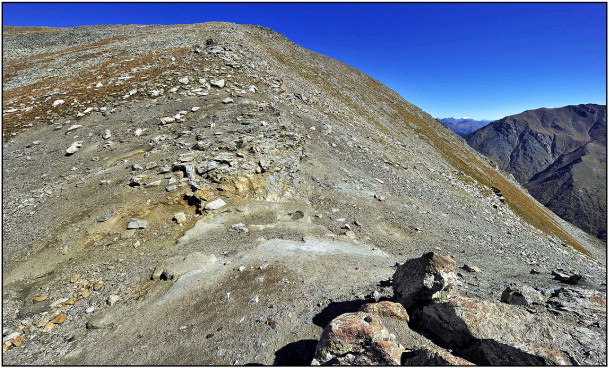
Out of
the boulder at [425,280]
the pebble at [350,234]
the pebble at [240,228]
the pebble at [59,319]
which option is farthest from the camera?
the pebble at [350,234]

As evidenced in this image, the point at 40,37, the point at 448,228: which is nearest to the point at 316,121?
the point at 448,228

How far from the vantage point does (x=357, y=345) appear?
5.95 metres

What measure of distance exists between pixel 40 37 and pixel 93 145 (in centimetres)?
6324

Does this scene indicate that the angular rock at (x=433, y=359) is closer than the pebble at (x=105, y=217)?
Yes

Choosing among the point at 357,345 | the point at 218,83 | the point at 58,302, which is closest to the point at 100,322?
the point at 58,302

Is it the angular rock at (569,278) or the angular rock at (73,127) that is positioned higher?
the angular rock at (73,127)

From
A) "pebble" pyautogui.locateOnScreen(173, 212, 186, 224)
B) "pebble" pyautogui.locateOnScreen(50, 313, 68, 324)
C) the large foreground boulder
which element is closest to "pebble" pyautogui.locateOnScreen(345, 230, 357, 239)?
the large foreground boulder

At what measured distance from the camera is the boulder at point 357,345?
568 cm

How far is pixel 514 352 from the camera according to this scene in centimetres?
559

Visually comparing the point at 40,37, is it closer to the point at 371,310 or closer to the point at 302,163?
the point at 302,163

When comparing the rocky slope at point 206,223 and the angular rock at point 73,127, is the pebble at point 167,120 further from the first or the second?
the angular rock at point 73,127

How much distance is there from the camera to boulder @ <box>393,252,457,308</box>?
25.6 ft

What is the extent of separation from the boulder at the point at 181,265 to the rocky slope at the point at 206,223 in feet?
0.23

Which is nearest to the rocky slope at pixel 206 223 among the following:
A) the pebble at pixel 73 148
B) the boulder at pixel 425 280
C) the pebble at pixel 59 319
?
the pebble at pixel 59 319
